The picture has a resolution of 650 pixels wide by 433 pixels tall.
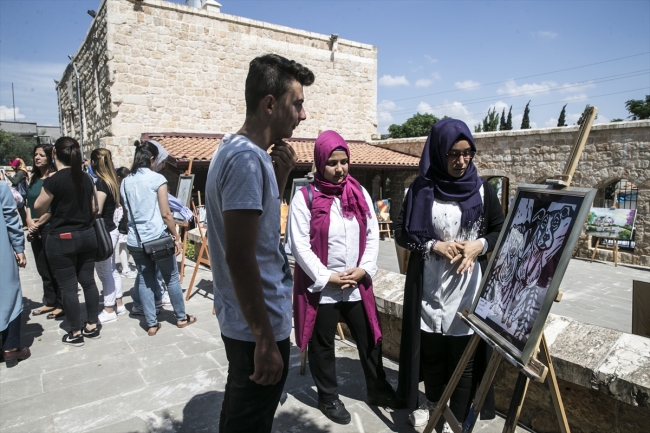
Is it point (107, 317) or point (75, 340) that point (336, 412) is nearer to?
point (75, 340)

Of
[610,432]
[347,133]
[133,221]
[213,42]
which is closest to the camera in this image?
[610,432]

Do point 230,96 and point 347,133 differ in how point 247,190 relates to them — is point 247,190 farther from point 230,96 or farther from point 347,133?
point 347,133

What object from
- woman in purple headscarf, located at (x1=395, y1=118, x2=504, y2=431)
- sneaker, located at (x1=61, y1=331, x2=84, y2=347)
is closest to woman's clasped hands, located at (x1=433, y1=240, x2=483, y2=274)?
woman in purple headscarf, located at (x1=395, y1=118, x2=504, y2=431)

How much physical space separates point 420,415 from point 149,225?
3.12 metres

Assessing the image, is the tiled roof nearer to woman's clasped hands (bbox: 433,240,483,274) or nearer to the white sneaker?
the white sneaker

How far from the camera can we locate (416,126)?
4812cm

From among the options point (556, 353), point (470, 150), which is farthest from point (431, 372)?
point (470, 150)

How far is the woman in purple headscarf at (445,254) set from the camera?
2.47 metres

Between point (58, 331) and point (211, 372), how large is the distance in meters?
2.21

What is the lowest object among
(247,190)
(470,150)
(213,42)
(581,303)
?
(581,303)

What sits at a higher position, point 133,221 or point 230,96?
point 230,96

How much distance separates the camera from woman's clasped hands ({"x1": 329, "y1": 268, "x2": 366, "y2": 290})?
2836mm

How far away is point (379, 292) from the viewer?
12.2 ft

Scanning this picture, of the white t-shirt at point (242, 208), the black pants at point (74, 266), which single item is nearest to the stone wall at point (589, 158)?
the black pants at point (74, 266)
